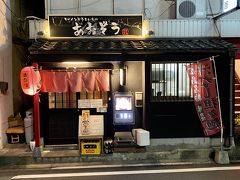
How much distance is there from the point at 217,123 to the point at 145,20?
4.96 metres

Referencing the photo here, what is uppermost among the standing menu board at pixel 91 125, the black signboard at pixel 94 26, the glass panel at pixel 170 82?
the black signboard at pixel 94 26

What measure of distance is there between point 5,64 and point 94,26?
4003mm

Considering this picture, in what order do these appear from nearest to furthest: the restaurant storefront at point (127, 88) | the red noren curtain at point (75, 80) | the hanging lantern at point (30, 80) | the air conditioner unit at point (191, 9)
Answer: the hanging lantern at point (30, 80) < the restaurant storefront at point (127, 88) < the red noren curtain at point (75, 80) < the air conditioner unit at point (191, 9)

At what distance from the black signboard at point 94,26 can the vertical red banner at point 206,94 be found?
2774 millimetres

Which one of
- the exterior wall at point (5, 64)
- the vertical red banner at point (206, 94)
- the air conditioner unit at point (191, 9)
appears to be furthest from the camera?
the air conditioner unit at point (191, 9)

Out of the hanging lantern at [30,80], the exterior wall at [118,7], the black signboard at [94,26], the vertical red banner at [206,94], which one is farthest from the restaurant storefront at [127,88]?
the exterior wall at [118,7]

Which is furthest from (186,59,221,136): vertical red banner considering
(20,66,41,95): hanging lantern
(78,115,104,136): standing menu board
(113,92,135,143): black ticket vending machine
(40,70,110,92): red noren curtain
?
(20,66,41,95): hanging lantern

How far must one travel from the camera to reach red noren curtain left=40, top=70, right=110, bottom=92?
12.5m

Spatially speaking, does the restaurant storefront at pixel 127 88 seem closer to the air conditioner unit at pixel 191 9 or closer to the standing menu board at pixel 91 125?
the standing menu board at pixel 91 125

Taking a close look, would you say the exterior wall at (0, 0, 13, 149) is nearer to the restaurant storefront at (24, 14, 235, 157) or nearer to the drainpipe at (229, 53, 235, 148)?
the restaurant storefront at (24, 14, 235, 157)

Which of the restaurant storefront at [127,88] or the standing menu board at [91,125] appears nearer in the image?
the restaurant storefront at [127,88]

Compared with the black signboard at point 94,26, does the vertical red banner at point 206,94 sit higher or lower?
lower

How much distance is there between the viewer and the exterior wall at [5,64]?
42.9 ft

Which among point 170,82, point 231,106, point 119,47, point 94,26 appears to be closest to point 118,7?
point 94,26
